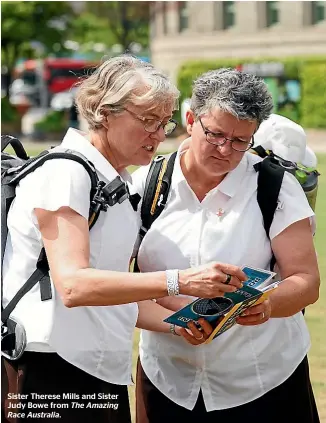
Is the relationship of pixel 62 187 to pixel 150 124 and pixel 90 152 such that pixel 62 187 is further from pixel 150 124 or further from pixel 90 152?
pixel 150 124

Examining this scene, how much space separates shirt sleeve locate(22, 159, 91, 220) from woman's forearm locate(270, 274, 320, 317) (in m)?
0.79

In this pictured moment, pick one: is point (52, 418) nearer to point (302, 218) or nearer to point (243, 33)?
point (302, 218)

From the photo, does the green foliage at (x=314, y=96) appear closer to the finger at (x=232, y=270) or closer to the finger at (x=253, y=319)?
the finger at (x=253, y=319)

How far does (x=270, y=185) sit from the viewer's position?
346 centimetres

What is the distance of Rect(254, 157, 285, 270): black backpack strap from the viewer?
3438 mm

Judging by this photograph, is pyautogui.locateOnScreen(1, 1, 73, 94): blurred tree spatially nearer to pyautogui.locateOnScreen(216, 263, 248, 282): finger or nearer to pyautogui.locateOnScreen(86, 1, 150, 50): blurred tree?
pyautogui.locateOnScreen(86, 1, 150, 50): blurred tree

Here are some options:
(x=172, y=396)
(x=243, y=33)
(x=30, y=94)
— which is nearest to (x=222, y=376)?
(x=172, y=396)

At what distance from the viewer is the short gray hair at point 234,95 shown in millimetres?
3334

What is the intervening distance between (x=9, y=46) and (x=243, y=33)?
1126cm

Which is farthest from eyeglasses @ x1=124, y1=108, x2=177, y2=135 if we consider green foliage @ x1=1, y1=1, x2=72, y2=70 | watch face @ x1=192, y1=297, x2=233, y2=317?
green foliage @ x1=1, y1=1, x2=72, y2=70

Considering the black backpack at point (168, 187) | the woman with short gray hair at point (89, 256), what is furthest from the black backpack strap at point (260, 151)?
the woman with short gray hair at point (89, 256)

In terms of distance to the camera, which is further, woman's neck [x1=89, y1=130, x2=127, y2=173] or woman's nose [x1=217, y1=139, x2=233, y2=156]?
woman's nose [x1=217, y1=139, x2=233, y2=156]

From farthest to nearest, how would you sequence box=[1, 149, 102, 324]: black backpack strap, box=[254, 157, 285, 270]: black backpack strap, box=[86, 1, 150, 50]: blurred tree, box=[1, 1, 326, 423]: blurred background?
box=[86, 1, 150, 50]: blurred tree < box=[1, 1, 326, 423]: blurred background < box=[254, 157, 285, 270]: black backpack strap < box=[1, 149, 102, 324]: black backpack strap

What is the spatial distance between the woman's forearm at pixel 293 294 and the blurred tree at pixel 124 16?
158 ft
